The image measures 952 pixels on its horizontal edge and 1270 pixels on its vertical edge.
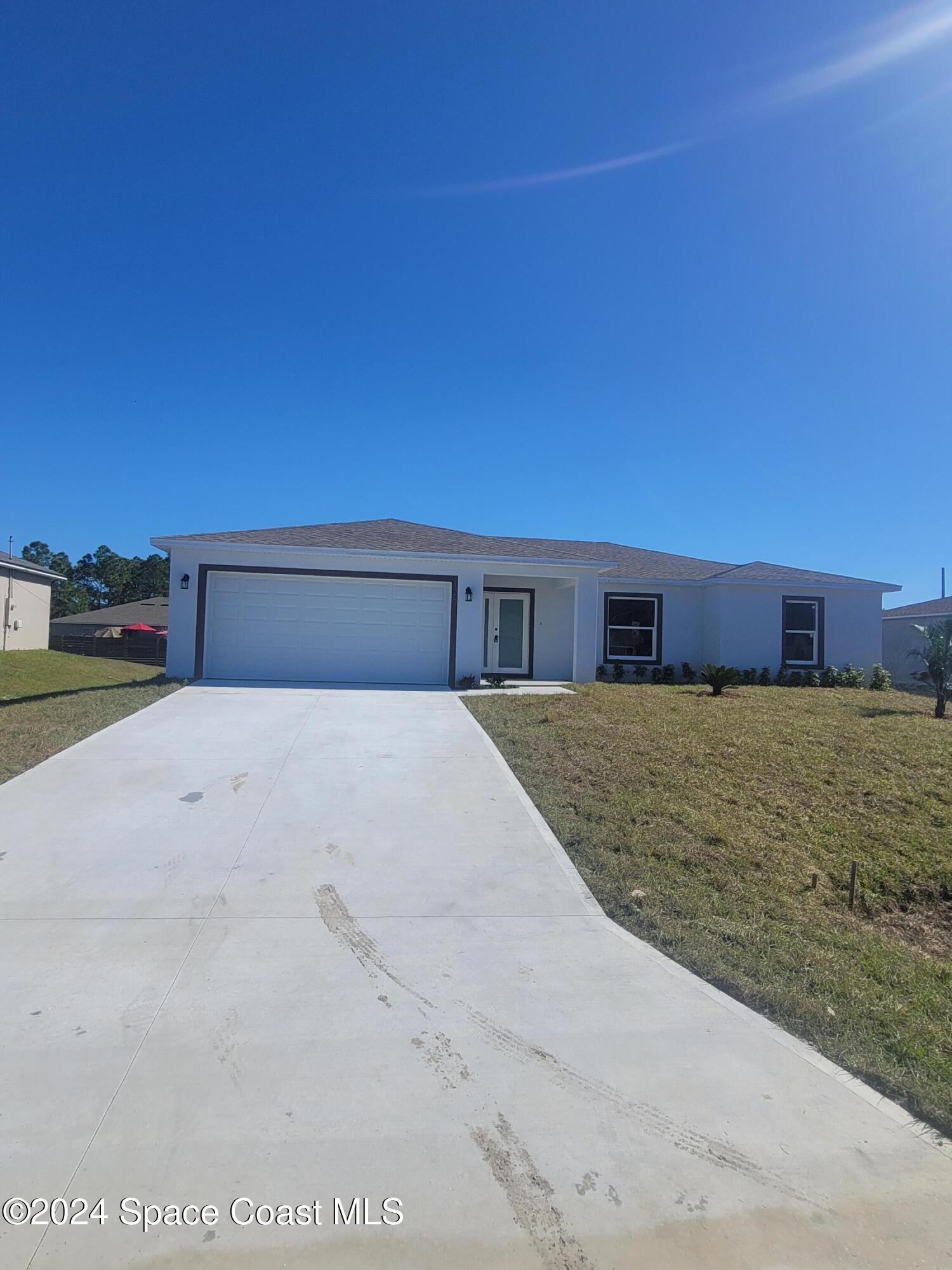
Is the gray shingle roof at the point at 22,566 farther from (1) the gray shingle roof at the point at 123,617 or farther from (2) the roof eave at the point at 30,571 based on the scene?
(1) the gray shingle roof at the point at 123,617

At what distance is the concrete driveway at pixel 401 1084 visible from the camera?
2.20 metres

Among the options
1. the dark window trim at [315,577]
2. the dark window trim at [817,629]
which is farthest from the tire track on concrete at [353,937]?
the dark window trim at [817,629]

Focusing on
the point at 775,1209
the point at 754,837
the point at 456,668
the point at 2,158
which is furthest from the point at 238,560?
the point at 775,1209

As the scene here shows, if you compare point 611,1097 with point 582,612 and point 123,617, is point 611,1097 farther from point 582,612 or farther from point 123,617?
point 123,617

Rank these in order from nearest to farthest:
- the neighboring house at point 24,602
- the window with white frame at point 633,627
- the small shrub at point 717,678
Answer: the small shrub at point 717,678 < the window with white frame at point 633,627 < the neighboring house at point 24,602

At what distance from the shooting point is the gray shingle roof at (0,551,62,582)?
77.9ft

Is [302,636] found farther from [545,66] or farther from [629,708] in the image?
[545,66]

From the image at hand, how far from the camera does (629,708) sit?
11.0 meters

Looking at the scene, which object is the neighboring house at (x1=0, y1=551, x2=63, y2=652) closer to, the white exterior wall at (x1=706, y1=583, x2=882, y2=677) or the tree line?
the white exterior wall at (x1=706, y1=583, x2=882, y2=677)

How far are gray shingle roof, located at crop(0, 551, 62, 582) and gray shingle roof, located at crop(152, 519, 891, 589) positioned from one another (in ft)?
45.7

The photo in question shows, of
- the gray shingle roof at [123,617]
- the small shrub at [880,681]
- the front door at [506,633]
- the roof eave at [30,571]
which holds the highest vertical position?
the roof eave at [30,571]

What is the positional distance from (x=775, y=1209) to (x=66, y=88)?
Answer: 1213 centimetres

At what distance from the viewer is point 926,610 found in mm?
24766

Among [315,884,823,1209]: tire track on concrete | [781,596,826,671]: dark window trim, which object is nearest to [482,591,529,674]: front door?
[781,596,826,671]: dark window trim
